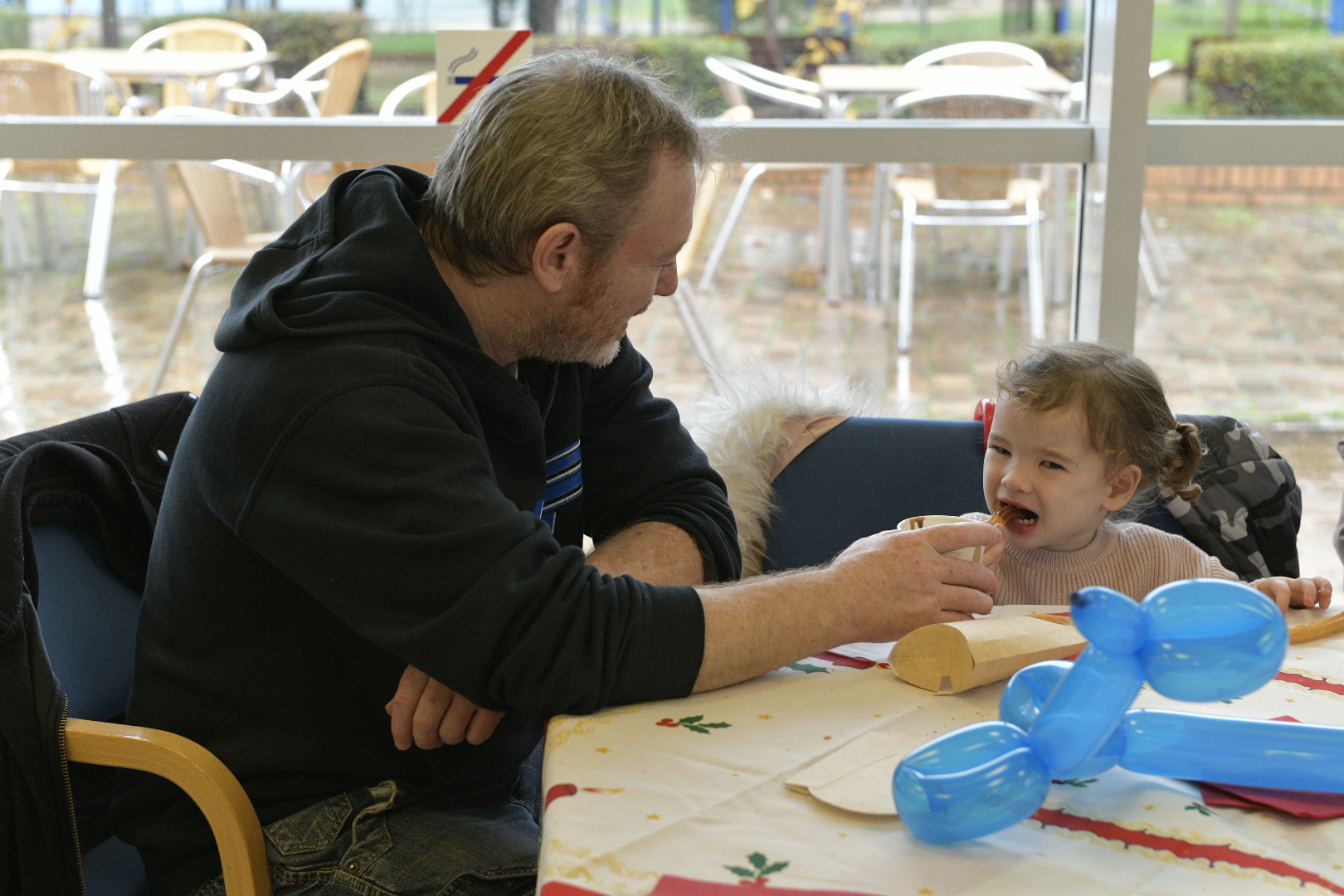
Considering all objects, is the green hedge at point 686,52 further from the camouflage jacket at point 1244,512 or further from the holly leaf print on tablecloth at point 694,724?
the holly leaf print on tablecloth at point 694,724

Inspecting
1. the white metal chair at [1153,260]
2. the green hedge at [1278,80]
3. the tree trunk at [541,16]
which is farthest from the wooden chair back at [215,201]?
the green hedge at [1278,80]

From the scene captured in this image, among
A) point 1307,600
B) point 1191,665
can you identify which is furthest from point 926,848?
point 1307,600

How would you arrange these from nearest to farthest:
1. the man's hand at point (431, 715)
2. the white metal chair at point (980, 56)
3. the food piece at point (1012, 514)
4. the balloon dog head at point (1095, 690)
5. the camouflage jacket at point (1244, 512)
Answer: the balloon dog head at point (1095, 690)
the man's hand at point (431, 715)
the food piece at point (1012, 514)
the camouflage jacket at point (1244, 512)
the white metal chair at point (980, 56)

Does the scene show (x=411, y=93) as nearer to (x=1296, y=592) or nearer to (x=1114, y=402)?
(x=1114, y=402)

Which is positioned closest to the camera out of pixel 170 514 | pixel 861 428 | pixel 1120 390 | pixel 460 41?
pixel 170 514

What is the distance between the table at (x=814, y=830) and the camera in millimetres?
852

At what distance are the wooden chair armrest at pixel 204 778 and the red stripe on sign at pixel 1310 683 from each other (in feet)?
3.40

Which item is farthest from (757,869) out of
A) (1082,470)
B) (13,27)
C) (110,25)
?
(13,27)

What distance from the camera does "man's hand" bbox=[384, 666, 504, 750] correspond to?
1167 millimetres

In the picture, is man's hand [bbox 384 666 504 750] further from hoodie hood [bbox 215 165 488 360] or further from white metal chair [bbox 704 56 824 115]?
white metal chair [bbox 704 56 824 115]

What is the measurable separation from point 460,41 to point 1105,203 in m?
1.33

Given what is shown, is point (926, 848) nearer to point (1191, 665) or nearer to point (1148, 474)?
point (1191, 665)

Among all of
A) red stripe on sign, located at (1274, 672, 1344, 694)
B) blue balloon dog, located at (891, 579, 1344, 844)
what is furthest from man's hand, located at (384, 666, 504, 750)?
red stripe on sign, located at (1274, 672, 1344, 694)

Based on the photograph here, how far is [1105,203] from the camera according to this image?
2.43 meters
